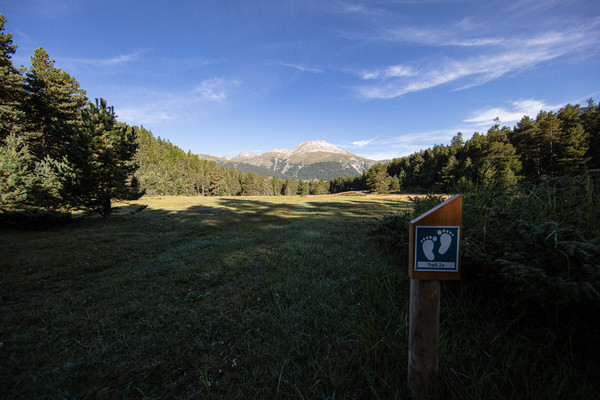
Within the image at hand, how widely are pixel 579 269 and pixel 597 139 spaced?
55472 millimetres

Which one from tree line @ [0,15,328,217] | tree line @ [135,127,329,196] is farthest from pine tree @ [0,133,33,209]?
tree line @ [135,127,329,196]

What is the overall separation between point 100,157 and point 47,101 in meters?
18.8

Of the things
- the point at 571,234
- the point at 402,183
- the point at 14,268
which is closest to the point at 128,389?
the point at 571,234

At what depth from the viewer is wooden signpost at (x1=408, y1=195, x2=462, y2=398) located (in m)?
1.64

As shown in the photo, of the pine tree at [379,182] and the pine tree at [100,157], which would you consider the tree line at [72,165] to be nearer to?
the pine tree at [100,157]

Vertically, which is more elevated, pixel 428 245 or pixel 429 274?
pixel 428 245

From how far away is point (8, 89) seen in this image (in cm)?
1923

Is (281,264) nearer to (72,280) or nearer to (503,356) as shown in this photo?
(503,356)

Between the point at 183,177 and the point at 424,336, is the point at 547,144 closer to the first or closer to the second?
the point at 424,336

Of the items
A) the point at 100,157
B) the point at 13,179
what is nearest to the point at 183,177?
the point at 13,179

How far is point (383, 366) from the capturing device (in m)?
2.20

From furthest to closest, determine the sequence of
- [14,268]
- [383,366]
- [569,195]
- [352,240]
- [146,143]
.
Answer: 1. [146,143]
2. [352,240]
3. [14,268]
4. [569,195]
5. [383,366]

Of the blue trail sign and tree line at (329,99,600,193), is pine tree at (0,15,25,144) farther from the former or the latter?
tree line at (329,99,600,193)

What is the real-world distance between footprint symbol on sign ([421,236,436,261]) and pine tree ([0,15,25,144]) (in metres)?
30.8
